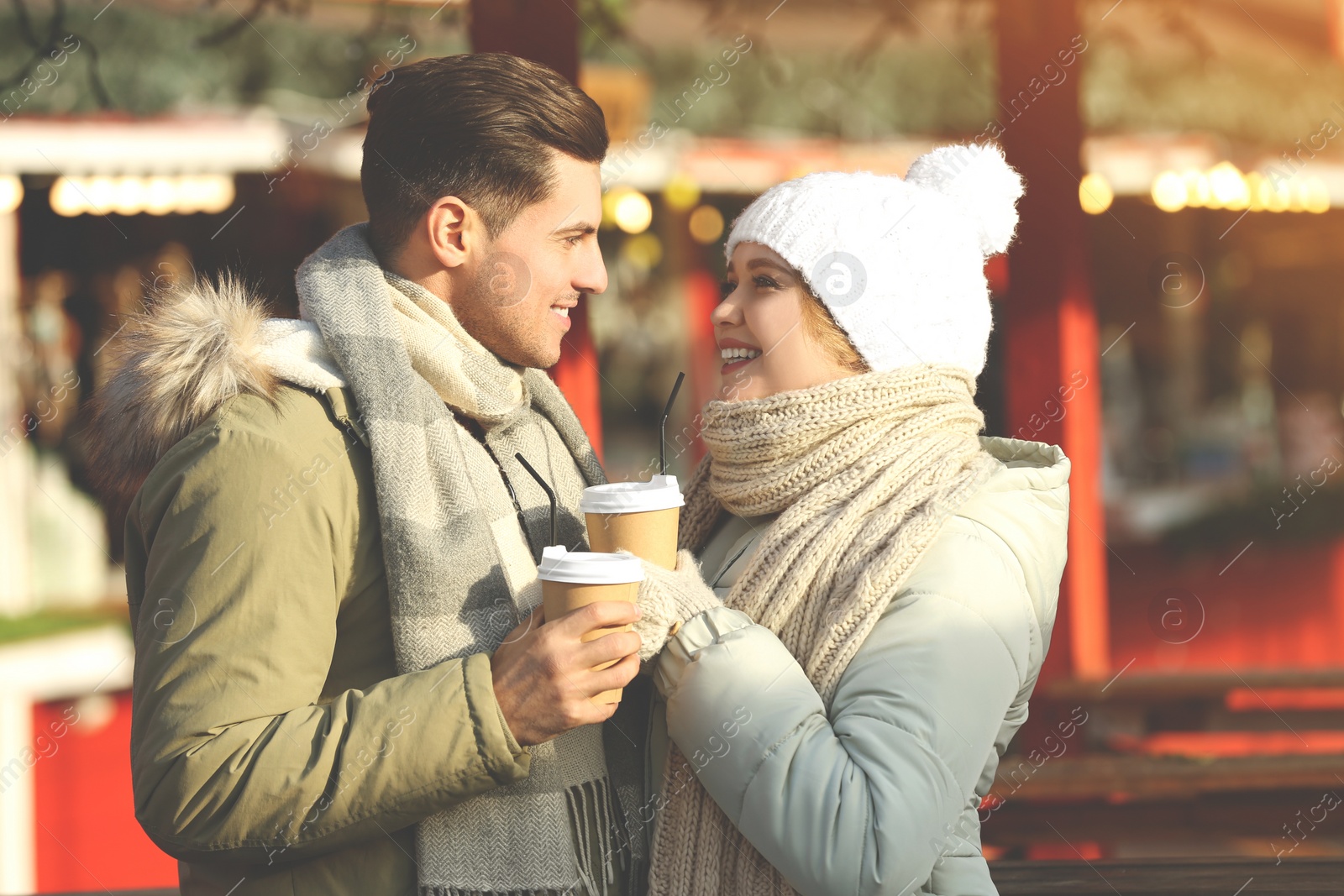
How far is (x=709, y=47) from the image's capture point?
646cm

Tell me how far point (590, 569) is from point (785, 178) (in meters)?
4.91

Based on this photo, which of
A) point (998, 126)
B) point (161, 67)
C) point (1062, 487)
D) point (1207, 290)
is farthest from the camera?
point (1207, 290)

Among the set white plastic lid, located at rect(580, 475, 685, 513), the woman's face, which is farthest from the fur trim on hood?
the woman's face

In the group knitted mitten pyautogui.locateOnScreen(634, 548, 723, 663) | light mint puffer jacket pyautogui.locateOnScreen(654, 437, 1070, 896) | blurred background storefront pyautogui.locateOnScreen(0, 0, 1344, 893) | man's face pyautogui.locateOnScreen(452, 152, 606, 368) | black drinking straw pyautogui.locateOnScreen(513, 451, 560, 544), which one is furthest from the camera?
blurred background storefront pyautogui.locateOnScreen(0, 0, 1344, 893)

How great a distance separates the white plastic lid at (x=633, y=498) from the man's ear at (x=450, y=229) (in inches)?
22.5

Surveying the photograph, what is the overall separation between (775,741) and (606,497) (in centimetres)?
46

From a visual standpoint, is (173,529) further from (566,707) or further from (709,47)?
(709,47)

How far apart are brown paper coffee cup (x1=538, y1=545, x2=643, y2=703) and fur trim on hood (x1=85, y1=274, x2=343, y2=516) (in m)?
0.51

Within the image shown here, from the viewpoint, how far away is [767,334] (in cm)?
212

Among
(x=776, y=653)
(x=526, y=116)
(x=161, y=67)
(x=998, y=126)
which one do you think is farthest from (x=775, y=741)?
(x=161, y=67)

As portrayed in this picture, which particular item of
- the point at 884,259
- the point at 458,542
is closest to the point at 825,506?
the point at 884,259

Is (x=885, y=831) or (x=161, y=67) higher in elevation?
(x=161, y=67)

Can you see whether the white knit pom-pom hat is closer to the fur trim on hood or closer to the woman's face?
the woman's face

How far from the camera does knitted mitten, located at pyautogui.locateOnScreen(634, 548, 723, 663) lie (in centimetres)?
177
